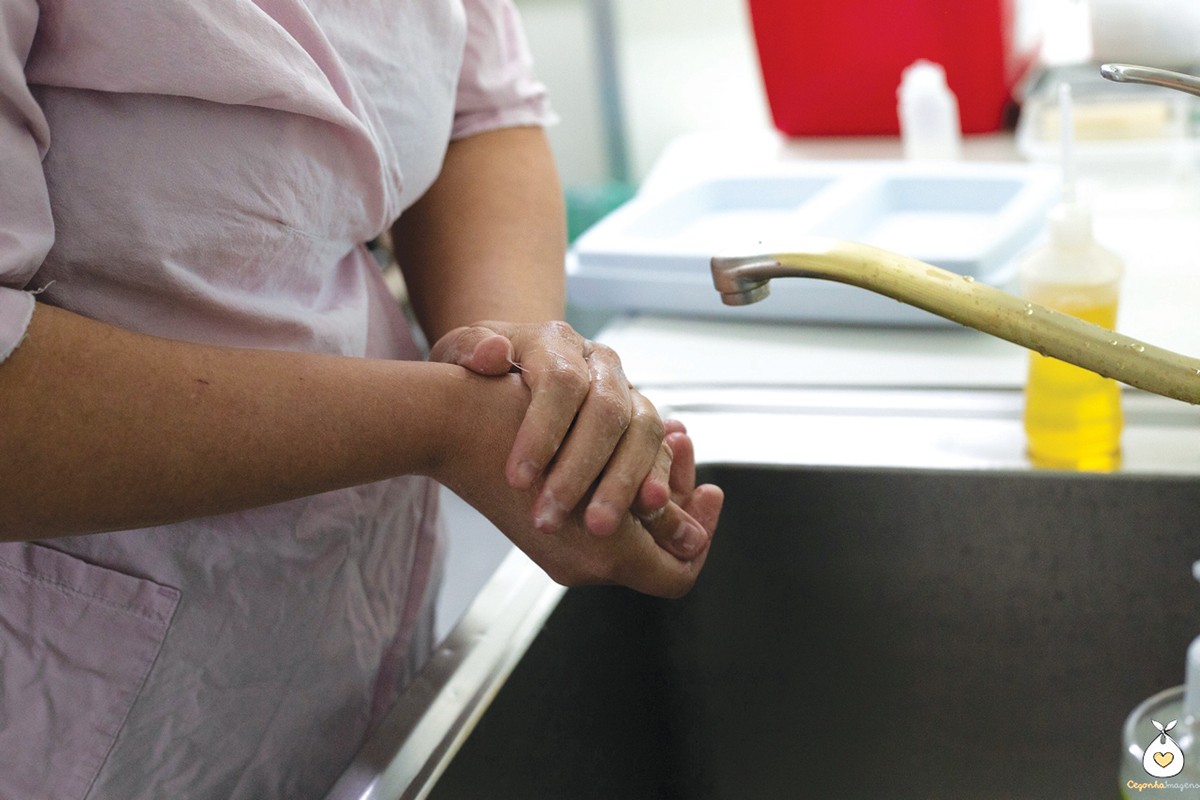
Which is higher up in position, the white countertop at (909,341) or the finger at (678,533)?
the finger at (678,533)

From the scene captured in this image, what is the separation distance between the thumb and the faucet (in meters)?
0.12

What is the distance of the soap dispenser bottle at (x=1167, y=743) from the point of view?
23.0 inches

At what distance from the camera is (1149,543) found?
0.75 meters

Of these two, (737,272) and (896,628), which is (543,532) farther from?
(896,628)

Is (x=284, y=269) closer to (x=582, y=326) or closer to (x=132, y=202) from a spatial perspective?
(x=132, y=202)

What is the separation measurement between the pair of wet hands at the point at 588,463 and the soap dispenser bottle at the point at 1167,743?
0.80ft

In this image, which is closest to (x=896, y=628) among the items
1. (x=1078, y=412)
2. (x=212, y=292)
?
(x=1078, y=412)

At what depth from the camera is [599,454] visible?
0.55m

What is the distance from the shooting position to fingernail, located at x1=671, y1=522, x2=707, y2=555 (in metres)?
0.61

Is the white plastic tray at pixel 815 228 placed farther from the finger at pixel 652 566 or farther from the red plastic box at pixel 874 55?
the finger at pixel 652 566

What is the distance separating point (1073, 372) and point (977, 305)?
222mm

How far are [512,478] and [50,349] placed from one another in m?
0.19

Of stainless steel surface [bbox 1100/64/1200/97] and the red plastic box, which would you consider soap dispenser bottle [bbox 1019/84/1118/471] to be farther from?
the red plastic box

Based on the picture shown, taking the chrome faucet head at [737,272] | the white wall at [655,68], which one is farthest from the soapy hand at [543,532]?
the white wall at [655,68]
